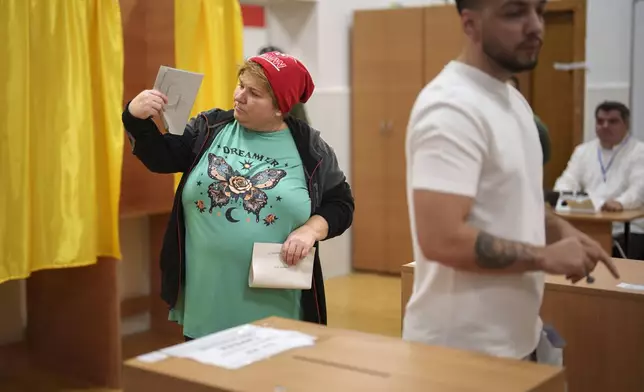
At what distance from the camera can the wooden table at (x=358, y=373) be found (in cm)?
Answer: 142

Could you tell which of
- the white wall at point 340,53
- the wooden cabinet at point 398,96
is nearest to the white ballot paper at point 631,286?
the wooden cabinet at point 398,96

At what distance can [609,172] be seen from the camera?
5996 mm

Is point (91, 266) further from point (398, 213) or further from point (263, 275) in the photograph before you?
point (398, 213)

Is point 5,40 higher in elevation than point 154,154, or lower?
higher

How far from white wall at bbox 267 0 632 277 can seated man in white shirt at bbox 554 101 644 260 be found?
4.19ft

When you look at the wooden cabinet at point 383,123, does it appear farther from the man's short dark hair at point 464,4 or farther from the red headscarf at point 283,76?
the man's short dark hair at point 464,4

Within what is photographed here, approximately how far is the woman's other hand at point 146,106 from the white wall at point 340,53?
4.06 m

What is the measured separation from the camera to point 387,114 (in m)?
6.64

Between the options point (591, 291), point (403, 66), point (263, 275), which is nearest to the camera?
point (263, 275)

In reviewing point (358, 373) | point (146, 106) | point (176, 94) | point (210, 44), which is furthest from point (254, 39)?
point (358, 373)

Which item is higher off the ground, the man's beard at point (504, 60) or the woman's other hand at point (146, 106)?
the man's beard at point (504, 60)

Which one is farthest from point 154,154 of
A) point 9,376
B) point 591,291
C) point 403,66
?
point 403,66

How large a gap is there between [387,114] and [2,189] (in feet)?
12.4

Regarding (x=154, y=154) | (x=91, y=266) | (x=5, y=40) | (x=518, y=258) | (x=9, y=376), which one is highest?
(x=5, y=40)
